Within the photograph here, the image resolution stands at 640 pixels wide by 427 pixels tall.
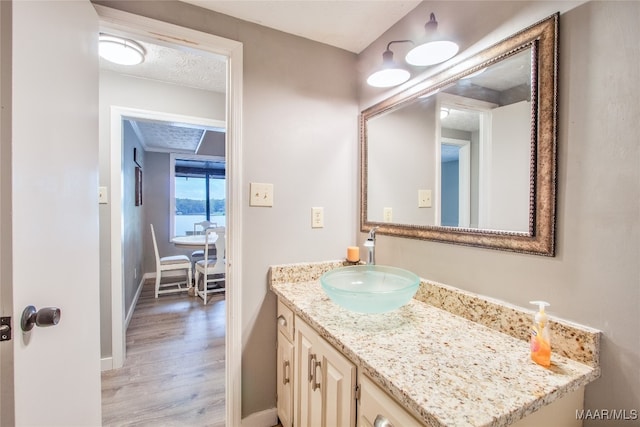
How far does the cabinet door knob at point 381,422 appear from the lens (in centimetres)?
71

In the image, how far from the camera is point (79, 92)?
104cm

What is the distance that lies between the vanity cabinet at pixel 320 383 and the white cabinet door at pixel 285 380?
0.07 metres

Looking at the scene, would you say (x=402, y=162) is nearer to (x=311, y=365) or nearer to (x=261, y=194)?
(x=261, y=194)

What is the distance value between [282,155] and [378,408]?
123 centimetres

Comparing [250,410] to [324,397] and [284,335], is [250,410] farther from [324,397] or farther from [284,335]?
[324,397]

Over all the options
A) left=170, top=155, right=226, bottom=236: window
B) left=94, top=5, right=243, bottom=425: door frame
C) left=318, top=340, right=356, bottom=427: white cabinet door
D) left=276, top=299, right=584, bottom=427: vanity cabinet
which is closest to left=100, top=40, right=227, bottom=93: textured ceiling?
left=94, top=5, right=243, bottom=425: door frame

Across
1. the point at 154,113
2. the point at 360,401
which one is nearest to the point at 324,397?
the point at 360,401

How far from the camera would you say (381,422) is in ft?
2.40

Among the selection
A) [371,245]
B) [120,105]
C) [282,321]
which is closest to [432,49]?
[371,245]

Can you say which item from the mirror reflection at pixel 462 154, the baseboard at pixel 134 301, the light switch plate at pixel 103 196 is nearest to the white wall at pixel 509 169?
the mirror reflection at pixel 462 154

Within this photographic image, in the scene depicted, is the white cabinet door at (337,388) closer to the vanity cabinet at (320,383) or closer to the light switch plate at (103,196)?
the vanity cabinet at (320,383)

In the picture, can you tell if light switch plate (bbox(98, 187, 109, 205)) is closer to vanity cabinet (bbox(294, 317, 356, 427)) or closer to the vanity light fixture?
vanity cabinet (bbox(294, 317, 356, 427))

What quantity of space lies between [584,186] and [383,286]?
0.85 meters

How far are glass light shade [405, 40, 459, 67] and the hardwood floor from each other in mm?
2153
